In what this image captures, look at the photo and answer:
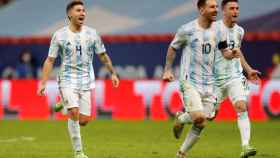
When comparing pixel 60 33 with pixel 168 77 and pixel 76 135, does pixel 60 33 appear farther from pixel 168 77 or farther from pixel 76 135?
pixel 168 77

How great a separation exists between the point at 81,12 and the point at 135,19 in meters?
16.2

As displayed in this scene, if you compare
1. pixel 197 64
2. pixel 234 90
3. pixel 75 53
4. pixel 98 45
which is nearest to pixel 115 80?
pixel 98 45

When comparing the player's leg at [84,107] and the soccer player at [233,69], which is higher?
the soccer player at [233,69]

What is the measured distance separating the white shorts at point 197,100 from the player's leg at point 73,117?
5.30ft

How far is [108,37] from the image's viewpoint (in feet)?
95.6

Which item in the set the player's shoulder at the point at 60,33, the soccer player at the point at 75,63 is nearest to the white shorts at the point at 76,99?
the soccer player at the point at 75,63

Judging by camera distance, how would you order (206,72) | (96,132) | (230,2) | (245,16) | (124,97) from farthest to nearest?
(245,16)
(124,97)
(96,132)
(230,2)
(206,72)

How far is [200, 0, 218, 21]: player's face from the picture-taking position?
12938mm

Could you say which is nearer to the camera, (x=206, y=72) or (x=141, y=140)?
(x=206, y=72)

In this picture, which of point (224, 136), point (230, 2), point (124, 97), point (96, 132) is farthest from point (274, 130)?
point (230, 2)

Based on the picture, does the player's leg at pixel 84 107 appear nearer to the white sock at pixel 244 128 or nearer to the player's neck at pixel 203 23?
the player's neck at pixel 203 23

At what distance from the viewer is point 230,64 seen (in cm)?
1441

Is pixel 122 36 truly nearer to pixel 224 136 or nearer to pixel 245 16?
pixel 245 16

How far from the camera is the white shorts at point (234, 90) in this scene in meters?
14.1
